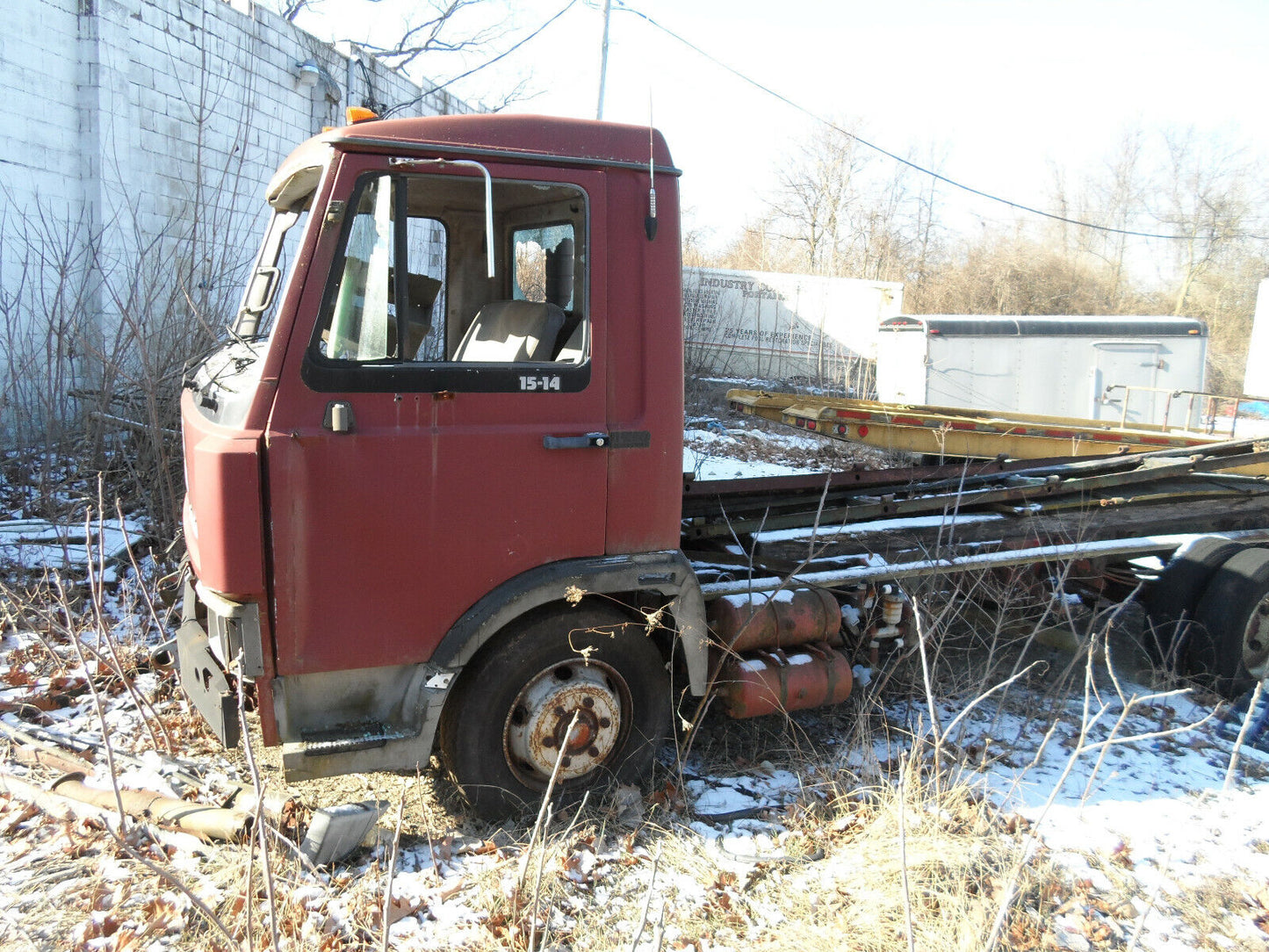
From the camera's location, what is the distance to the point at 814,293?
2175cm

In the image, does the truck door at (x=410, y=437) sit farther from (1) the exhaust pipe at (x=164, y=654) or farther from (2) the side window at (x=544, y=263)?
(1) the exhaust pipe at (x=164, y=654)

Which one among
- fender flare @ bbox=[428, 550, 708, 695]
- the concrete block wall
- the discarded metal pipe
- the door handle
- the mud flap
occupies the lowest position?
the discarded metal pipe

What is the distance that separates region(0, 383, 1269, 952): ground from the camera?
2.96 m

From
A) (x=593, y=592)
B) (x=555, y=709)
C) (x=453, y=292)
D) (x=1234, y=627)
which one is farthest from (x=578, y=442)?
(x=1234, y=627)

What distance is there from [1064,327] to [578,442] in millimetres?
12963

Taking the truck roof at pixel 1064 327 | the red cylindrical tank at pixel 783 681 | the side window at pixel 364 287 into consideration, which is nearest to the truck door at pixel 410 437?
the side window at pixel 364 287

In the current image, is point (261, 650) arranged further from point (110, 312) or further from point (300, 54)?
point (300, 54)

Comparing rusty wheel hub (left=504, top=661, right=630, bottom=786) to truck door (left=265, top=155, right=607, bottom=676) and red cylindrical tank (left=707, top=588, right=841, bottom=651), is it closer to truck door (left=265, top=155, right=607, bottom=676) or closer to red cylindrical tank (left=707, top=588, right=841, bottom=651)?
truck door (left=265, top=155, right=607, bottom=676)

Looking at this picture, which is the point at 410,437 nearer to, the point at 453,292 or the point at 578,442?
the point at 578,442

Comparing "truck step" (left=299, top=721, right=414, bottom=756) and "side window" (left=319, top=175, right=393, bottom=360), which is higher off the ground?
"side window" (left=319, top=175, right=393, bottom=360)

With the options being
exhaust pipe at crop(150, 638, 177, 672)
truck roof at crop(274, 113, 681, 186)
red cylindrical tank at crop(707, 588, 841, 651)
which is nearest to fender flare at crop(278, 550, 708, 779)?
red cylindrical tank at crop(707, 588, 841, 651)

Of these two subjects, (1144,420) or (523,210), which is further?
(1144,420)

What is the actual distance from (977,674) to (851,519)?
129 cm

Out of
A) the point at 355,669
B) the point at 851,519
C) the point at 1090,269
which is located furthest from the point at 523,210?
the point at 1090,269
